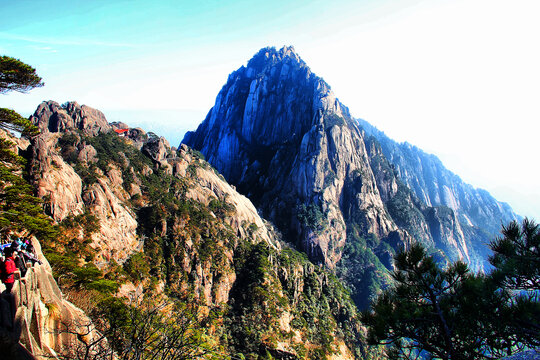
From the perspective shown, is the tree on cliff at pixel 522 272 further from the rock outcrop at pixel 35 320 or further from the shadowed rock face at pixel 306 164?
the shadowed rock face at pixel 306 164

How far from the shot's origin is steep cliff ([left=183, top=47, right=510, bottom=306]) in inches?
3976

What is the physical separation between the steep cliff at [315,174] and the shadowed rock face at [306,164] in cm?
43

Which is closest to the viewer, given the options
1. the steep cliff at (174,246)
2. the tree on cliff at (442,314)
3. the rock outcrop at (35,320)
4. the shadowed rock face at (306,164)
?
the rock outcrop at (35,320)

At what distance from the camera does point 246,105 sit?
14925 centimetres

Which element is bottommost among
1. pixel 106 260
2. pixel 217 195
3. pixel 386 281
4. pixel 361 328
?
pixel 361 328

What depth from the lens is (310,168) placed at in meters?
109

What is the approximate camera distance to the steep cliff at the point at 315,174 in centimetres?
10100

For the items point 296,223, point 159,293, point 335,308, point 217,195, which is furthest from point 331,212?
point 159,293

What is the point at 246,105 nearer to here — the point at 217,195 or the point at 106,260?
the point at 217,195

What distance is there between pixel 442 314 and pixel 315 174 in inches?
3915

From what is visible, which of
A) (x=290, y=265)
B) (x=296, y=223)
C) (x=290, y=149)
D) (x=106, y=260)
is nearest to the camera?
(x=106, y=260)

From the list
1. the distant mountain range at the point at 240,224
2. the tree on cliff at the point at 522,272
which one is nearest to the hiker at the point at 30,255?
the distant mountain range at the point at 240,224

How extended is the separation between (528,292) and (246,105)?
149 m

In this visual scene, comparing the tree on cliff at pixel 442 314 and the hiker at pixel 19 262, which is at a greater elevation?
the tree on cliff at pixel 442 314
